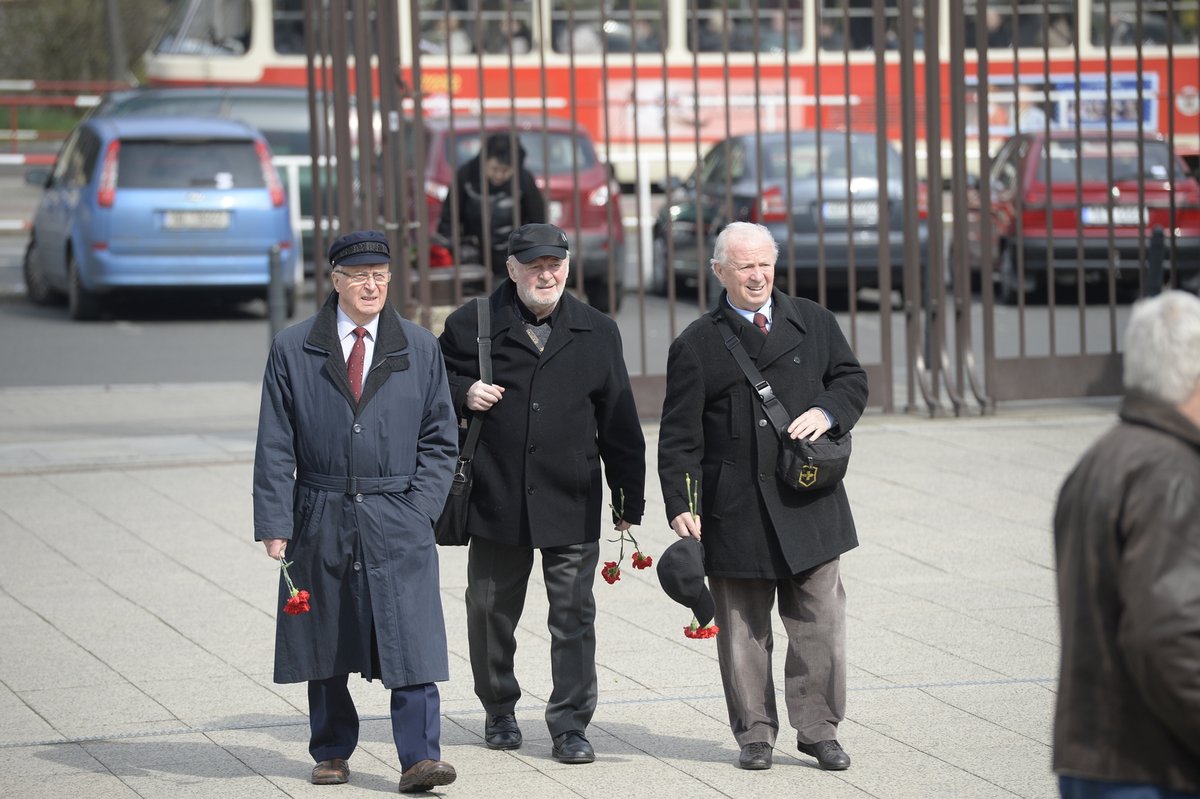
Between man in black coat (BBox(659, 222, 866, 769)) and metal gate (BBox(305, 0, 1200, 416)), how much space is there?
4.50 meters

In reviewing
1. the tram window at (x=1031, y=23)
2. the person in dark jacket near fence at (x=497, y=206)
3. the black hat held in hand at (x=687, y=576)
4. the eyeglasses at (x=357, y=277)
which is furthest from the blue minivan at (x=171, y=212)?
the black hat held in hand at (x=687, y=576)

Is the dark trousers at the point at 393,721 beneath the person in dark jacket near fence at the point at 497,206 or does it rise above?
beneath

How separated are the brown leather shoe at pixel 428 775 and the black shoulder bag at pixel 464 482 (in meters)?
0.74

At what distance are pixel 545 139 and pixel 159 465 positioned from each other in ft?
8.81

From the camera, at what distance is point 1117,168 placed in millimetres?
16750

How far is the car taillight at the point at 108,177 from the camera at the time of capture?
53.6ft

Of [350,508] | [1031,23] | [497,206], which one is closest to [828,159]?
[497,206]

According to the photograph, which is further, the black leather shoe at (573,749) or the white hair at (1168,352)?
the black leather shoe at (573,749)

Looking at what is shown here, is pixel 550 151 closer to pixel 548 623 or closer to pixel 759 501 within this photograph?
pixel 548 623

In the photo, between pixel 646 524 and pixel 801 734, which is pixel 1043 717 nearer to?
pixel 801 734

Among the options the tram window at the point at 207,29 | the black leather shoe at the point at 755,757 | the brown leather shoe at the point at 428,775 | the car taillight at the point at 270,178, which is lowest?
the black leather shoe at the point at 755,757

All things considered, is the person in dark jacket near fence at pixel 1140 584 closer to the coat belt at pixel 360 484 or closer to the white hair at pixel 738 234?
the white hair at pixel 738 234

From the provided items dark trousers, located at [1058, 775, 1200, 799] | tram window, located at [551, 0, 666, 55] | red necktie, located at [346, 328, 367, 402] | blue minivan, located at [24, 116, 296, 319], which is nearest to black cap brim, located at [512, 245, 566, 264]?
red necktie, located at [346, 328, 367, 402]

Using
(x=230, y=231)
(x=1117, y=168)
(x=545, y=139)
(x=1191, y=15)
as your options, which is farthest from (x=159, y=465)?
(x=1191, y=15)
